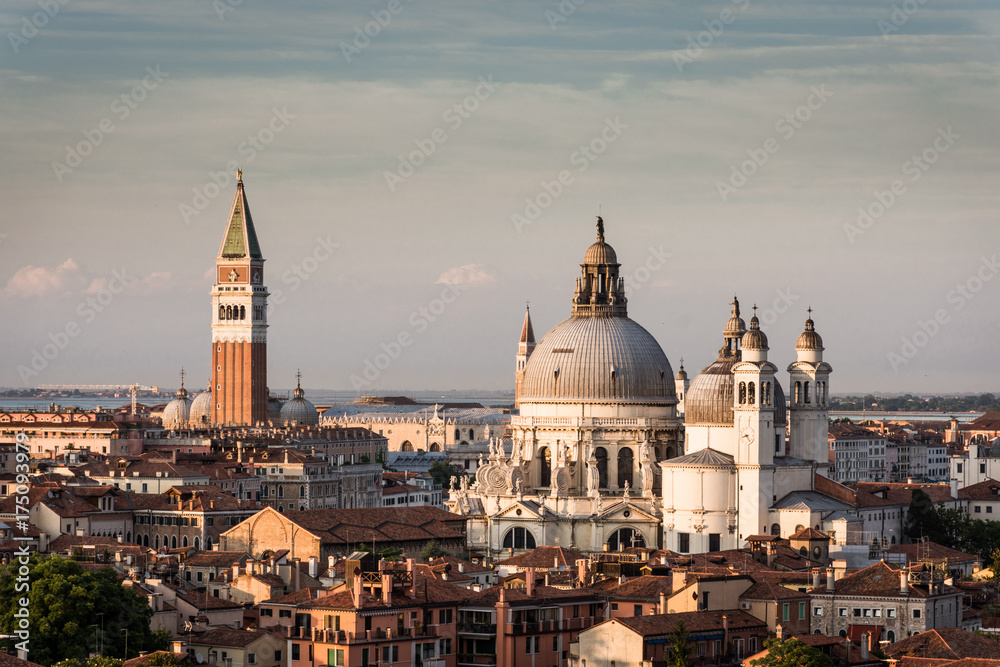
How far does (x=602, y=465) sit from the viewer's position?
82312 millimetres

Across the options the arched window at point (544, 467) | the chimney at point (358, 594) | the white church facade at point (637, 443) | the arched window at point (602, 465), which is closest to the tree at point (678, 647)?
the chimney at point (358, 594)

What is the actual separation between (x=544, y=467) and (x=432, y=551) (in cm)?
1006

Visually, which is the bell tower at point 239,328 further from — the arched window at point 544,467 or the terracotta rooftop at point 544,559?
the terracotta rooftop at point 544,559

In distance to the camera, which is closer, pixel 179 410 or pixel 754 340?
pixel 754 340

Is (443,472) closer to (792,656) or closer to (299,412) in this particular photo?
(299,412)

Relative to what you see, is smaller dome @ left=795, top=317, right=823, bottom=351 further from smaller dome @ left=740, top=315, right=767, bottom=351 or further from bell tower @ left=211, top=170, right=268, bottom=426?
bell tower @ left=211, top=170, right=268, bottom=426

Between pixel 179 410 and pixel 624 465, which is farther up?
pixel 179 410

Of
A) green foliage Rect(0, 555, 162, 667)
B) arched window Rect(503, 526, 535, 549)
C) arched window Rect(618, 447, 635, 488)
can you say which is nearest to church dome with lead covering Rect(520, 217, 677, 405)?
arched window Rect(618, 447, 635, 488)

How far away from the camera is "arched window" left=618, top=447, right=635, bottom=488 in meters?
82.2

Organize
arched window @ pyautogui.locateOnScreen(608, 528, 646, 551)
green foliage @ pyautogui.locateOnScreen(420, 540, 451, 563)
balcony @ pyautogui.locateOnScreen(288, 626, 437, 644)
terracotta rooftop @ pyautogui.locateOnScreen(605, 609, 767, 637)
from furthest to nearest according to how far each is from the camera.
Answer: arched window @ pyautogui.locateOnScreen(608, 528, 646, 551) → green foliage @ pyautogui.locateOnScreen(420, 540, 451, 563) → terracotta rooftop @ pyautogui.locateOnScreen(605, 609, 767, 637) → balcony @ pyautogui.locateOnScreen(288, 626, 437, 644)

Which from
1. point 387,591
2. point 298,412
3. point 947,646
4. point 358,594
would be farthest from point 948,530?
point 298,412

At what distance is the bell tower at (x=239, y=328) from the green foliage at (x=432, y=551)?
180 ft

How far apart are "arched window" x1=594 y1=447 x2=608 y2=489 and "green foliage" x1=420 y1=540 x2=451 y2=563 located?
25.5ft

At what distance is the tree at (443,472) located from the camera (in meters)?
132
